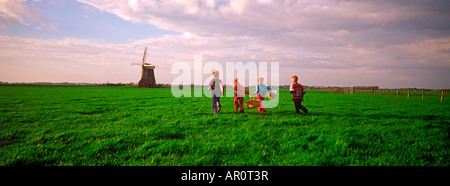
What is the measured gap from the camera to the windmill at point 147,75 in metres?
77.6

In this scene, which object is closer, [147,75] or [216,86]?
[216,86]

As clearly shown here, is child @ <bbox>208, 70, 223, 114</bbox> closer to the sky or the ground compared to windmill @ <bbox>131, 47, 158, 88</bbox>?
closer to the ground

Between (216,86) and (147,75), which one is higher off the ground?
(147,75)

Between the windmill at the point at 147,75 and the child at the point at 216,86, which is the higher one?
the windmill at the point at 147,75

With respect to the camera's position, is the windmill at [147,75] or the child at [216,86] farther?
the windmill at [147,75]

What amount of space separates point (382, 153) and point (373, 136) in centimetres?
167

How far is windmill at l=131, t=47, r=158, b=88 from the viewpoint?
77.6m

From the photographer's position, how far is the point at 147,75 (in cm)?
7938

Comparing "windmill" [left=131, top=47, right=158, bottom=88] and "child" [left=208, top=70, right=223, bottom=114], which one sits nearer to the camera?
"child" [left=208, top=70, right=223, bottom=114]
